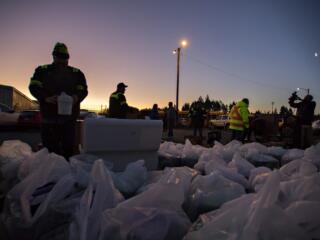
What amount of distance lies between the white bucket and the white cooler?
0.60 meters

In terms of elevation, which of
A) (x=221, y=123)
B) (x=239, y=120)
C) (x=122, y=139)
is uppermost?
(x=239, y=120)

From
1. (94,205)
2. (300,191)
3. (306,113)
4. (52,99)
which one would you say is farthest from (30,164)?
(306,113)

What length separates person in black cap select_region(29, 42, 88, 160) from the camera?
10.6 feet

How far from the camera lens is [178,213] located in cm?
139

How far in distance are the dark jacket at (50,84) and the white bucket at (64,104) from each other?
15cm

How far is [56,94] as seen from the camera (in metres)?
3.32

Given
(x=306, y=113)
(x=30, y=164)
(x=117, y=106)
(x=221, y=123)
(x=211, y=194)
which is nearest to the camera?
(x=211, y=194)

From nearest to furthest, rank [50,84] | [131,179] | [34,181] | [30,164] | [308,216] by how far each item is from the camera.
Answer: [308,216] < [34,181] < [131,179] < [30,164] < [50,84]

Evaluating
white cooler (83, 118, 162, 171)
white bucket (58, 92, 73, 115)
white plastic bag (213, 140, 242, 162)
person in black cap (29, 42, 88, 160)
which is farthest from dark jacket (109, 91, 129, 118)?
white cooler (83, 118, 162, 171)

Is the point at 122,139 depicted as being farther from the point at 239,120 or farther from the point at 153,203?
the point at 239,120

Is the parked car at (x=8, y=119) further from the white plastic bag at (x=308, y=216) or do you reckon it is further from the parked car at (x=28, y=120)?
the white plastic bag at (x=308, y=216)

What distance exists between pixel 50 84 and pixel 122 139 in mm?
1122

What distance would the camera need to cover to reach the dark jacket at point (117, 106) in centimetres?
596

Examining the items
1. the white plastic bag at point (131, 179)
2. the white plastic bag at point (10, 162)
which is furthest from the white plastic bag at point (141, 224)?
the white plastic bag at point (10, 162)
